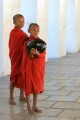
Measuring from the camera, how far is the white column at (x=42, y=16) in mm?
13188

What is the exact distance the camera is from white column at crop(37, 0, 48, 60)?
519 inches

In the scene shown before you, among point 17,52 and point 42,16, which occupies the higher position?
point 17,52

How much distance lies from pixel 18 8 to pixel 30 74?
5370mm

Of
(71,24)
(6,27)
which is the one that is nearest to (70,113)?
(6,27)

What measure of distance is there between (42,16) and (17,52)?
7.18 meters

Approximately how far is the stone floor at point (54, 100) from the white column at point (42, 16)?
9.32 feet

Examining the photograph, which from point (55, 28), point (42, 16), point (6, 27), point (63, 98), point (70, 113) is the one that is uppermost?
point (6, 27)

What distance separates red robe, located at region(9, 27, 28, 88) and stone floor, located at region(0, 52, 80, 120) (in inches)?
19.7

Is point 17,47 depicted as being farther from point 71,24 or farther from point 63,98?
point 71,24

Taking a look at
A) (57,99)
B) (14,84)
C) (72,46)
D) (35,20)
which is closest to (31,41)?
(14,84)

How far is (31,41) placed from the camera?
598cm

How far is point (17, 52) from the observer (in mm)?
6578

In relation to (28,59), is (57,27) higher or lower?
lower

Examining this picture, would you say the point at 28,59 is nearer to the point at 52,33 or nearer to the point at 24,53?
the point at 24,53
